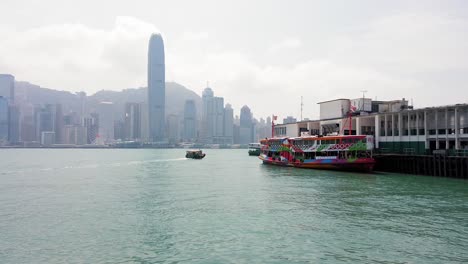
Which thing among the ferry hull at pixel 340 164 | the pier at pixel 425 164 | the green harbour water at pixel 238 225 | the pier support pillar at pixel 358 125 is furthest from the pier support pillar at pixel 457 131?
the pier support pillar at pixel 358 125

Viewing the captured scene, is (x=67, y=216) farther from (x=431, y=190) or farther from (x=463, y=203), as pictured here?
(x=431, y=190)

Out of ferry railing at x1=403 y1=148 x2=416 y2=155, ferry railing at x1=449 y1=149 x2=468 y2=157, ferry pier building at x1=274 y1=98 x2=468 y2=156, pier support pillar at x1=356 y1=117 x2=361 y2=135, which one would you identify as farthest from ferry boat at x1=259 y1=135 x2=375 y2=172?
ferry railing at x1=449 y1=149 x2=468 y2=157

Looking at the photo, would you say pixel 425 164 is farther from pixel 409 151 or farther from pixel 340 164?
pixel 340 164

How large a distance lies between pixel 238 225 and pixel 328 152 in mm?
43868

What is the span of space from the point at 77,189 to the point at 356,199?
104 ft

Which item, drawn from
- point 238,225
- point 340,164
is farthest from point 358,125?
point 238,225

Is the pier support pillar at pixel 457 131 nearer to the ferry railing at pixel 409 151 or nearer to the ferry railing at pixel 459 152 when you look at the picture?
the ferry railing at pixel 459 152

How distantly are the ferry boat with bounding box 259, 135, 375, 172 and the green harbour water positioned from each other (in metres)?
16.6

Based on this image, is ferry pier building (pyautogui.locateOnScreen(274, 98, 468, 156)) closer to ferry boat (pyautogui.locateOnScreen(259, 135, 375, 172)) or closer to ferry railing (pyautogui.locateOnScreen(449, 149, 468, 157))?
ferry railing (pyautogui.locateOnScreen(449, 149, 468, 157))

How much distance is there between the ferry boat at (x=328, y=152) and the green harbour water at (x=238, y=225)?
54.5 feet

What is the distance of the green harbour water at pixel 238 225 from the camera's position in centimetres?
2036

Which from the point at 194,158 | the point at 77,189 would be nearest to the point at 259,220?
the point at 77,189

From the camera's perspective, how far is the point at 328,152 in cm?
6769

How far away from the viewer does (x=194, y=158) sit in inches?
5546
